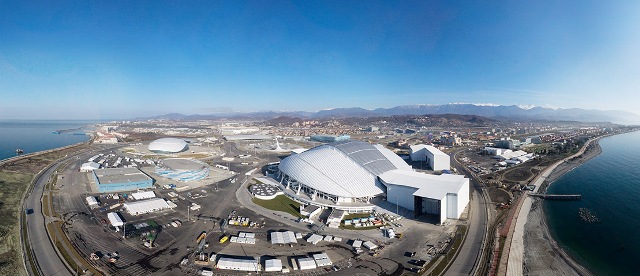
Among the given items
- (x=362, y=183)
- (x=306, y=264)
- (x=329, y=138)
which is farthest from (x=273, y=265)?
(x=329, y=138)

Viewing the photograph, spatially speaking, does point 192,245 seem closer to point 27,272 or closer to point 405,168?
point 27,272

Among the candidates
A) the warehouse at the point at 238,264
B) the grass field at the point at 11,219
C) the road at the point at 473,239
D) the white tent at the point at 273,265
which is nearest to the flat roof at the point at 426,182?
the road at the point at 473,239

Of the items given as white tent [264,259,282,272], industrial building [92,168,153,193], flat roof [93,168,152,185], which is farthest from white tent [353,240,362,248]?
flat roof [93,168,152,185]

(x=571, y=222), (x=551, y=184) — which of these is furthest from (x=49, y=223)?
(x=551, y=184)

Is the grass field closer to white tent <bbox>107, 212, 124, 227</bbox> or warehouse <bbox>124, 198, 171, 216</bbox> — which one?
white tent <bbox>107, 212, 124, 227</bbox>

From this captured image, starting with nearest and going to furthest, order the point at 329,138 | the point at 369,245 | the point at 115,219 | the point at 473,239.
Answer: the point at 369,245 → the point at 473,239 → the point at 115,219 → the point at 329,138

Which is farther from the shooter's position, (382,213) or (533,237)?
(382,213)

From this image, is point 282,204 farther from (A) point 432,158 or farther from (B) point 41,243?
(A) point 432,158
